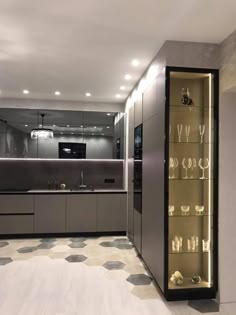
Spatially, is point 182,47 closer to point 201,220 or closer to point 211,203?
point 211,203

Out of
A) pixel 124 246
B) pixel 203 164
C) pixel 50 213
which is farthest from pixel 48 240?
pixel 203 164

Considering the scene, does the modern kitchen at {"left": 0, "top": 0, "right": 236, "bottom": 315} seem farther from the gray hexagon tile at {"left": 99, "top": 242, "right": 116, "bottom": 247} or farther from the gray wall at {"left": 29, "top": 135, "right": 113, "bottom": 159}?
the gray wall at {"left": 29, "top": 135, "right": 113, "bottom": 159}

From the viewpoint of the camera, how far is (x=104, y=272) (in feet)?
11.9

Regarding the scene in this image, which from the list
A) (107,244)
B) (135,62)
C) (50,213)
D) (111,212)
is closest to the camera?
(135,62)

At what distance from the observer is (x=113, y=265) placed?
3.87 m

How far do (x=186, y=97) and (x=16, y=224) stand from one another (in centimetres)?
399

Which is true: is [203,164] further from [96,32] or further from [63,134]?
[63,134]

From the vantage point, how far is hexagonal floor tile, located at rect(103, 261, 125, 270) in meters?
3.80

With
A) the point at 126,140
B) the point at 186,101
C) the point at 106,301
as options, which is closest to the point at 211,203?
the point at 186,101

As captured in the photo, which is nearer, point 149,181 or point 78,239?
point 149,181

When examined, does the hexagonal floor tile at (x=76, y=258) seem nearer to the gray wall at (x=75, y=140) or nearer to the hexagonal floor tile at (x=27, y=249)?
the hexagonal floor tile at (x=27, y=249)

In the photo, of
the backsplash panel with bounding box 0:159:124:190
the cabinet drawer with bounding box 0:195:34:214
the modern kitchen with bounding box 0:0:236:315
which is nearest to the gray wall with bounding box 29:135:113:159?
the backsplash panel with bounding box 0:159:124:190

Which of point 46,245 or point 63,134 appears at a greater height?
point 63,134

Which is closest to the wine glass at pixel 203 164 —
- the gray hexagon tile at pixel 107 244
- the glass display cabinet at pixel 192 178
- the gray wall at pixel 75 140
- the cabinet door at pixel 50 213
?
the glass display cabinet at pixel 192 178
